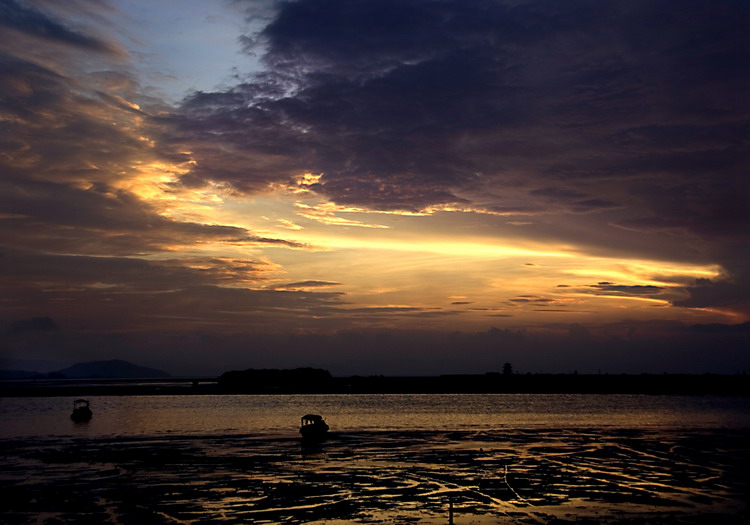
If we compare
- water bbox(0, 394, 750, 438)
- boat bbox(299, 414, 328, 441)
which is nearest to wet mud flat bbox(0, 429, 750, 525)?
boat bbox(299, 414, 328, 441)

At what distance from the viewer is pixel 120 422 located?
3807 inches

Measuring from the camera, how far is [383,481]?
43.2m

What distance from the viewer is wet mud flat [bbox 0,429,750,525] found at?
34312 mm

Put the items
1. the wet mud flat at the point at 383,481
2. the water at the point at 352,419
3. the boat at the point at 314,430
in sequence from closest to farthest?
1. the wet mud flat at the point at 383,481
2. the boat at the point at 314,430
3. the water at the point at 352,419

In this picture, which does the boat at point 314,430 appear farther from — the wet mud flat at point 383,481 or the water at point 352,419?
the water at point 352,419

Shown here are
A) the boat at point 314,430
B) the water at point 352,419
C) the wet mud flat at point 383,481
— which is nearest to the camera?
the wet mud flat at point 383,481

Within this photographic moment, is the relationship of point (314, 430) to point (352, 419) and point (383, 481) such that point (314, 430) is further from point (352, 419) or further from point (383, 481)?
point (352, 419)

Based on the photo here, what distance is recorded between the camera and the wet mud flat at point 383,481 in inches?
1351

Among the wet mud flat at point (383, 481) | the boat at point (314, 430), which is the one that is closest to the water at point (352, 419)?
the boat at point (314, 430)

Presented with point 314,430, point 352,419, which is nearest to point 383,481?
point 314,430

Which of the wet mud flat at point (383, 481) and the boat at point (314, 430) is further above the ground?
the boat at point (314, 430)

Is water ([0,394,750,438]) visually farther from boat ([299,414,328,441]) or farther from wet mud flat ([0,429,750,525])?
wet mud flat ([0,429,750,525])

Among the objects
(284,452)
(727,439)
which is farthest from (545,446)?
(284,452)

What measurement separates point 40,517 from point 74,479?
11.8m
